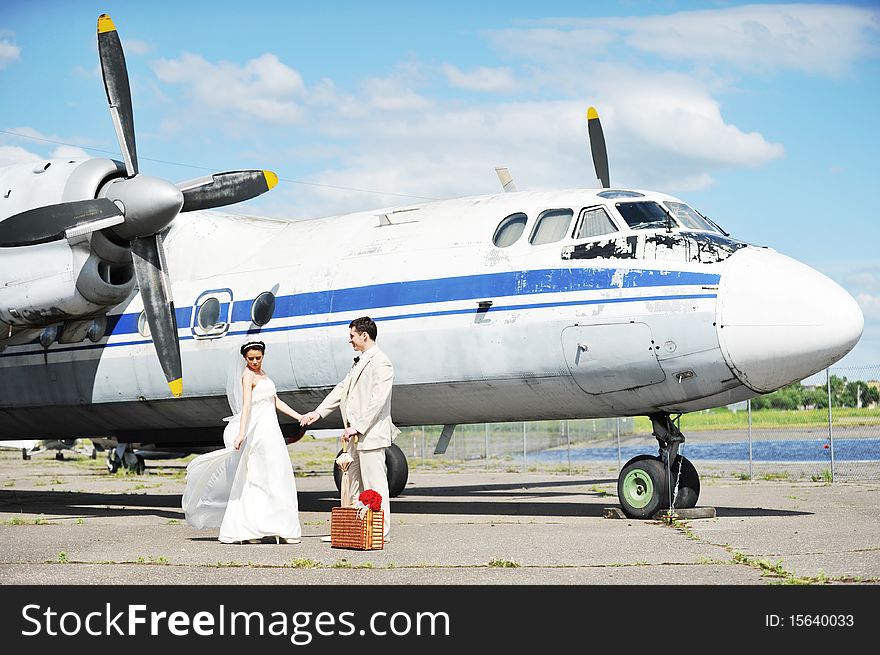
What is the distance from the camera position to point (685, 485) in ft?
44.7

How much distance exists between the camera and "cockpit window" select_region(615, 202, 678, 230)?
44.0ft

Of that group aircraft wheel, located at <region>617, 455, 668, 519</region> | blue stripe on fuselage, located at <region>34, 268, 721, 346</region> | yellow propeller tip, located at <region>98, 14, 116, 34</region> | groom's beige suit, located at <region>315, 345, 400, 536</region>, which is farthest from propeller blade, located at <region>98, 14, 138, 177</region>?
aircraft wheel, located at <region>617, 455, 668, 519</region>

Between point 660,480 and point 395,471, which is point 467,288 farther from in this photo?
point 395,471

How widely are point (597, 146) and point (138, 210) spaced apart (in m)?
7.84

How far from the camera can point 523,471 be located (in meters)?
31.5

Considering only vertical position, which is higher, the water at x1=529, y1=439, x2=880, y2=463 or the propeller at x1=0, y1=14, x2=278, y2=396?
the propeller at x1=0, y1=14, x2=278, y2=396

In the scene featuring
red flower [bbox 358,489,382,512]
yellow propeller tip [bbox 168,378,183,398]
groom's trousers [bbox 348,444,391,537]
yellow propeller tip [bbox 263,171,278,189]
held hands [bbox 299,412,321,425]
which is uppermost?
yellow propeller tip [bbox 263,171,278,189]

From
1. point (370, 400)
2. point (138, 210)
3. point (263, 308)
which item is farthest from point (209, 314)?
point (370, 400)

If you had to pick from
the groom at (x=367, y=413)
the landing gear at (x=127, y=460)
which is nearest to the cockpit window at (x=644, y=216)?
the groom at (x=367, y=413)

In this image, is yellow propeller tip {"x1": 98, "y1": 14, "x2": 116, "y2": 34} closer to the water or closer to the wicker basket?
the wicker basket

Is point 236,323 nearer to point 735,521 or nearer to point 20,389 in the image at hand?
point 20,389

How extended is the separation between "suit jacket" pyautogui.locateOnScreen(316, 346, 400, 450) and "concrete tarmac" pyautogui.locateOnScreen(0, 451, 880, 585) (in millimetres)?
1202

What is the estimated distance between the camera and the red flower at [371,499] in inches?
424

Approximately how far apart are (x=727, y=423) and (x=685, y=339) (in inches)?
3554
